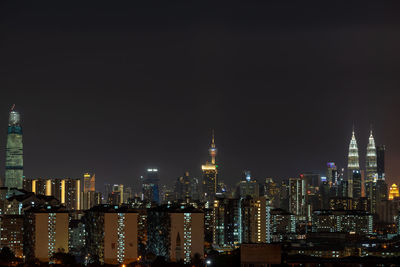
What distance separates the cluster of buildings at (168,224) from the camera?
36312 millimetres

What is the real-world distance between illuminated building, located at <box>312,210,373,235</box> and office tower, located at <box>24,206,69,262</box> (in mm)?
19371

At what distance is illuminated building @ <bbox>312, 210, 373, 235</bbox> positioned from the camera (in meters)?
53.9

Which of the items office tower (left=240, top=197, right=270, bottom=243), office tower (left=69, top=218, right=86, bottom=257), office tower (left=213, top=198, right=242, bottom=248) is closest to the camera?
office tower (left=69, top=218, right=86, bottom=257)

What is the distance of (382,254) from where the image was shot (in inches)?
1471

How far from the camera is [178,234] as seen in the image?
Answer: 119ft

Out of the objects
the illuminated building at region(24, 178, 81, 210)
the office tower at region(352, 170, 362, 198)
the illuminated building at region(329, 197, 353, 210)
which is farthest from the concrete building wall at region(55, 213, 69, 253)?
the office tower at region(352, 170, 362, 198)

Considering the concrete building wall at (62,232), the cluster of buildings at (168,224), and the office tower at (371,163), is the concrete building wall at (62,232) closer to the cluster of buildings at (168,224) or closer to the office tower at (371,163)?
the cluster of buildings at (168,224)

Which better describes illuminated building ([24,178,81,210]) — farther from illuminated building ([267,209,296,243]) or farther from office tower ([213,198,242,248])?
office tower ([213,198,242,248])

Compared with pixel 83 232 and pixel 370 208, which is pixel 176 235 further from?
pixel 370 208

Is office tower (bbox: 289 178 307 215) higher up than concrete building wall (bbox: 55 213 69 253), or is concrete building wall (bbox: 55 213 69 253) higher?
office tower (bbox: 289 178 307 215)

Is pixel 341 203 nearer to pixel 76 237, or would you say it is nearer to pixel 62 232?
pixel 76 237

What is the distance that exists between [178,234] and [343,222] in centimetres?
2009

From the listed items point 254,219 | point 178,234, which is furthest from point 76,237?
point 178,234

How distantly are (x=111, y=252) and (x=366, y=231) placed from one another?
21729 mm
